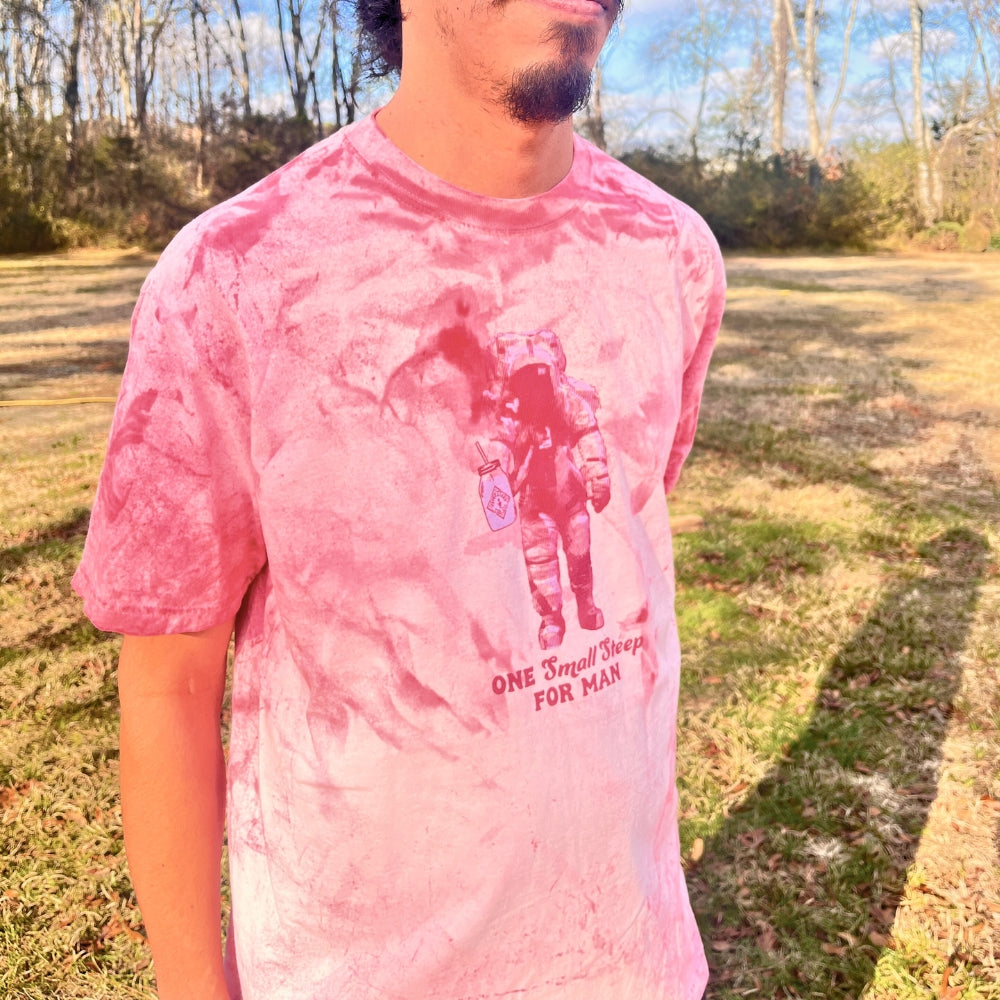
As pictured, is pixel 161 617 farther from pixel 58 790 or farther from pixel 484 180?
pixel 58 790

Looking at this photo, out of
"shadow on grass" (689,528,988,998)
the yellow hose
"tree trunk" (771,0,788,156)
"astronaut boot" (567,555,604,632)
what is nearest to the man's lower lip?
"astronaut boot" (567,555,604,632)

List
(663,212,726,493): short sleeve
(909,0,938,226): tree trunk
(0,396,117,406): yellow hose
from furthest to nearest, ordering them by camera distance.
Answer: (909,0,938,226): tree trunk → (0,396,117,406): yellow hose → (663,212,726,493): short sleeve

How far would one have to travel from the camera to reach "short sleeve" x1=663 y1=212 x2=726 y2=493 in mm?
1246

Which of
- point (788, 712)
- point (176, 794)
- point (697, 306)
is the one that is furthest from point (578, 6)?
point (788, 712)

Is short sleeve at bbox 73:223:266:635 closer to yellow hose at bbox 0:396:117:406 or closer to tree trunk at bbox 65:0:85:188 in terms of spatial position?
yellow hose at bbox 0:396:117:406

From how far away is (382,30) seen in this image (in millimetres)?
1450

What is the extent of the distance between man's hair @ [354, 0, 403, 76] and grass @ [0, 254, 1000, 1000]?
2702 millimetres

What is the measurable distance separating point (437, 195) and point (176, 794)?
74cm

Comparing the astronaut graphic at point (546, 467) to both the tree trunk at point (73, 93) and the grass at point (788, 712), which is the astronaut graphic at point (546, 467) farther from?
the tree trunk at point (73, 93)

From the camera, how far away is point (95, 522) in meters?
1.00

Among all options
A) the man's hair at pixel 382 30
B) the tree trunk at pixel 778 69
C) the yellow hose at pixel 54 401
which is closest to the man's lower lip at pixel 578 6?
the man's hair at pixel 382 30

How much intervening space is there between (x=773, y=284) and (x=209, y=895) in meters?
18.6

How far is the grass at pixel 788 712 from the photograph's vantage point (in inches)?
117

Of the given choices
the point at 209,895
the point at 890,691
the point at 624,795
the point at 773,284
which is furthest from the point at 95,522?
the point at 773,284
